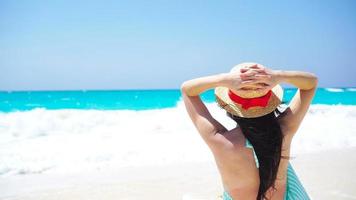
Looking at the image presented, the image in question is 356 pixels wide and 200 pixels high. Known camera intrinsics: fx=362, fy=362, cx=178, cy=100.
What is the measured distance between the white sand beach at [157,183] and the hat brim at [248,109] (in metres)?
2.52

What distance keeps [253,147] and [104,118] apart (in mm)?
12022

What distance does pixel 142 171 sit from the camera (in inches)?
208

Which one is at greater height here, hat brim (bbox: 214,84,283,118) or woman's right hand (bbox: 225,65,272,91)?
woman's right hand (bbox: 225,65,272,91)

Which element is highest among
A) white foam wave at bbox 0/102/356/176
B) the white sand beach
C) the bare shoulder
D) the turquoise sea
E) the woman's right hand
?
the woman's right hand

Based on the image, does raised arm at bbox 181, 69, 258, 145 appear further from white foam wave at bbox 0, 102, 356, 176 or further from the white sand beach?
white foam wave at bbox 0, 102, 356, 176

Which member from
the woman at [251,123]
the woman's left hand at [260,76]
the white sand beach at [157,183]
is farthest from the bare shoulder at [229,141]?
the white sand beach at [157,183]

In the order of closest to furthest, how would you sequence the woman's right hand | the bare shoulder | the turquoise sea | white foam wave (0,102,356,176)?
1. the woman's right hand
2. the bare shoulder
3. white foam wave (0,102,356,176)
4. the turquoise sea

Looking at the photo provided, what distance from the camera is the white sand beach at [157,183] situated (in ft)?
13.5

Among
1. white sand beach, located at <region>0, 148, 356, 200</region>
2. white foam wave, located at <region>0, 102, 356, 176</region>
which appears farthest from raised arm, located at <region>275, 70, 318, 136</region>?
white foam wave, located at <region>0, 102, 356, 176</region>

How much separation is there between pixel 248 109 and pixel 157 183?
10.4 feet

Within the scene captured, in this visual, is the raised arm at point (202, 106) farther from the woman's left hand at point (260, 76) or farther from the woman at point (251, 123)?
the woman's left hand at point (260, 76)

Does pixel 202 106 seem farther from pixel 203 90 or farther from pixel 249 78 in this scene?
pixel 249 78

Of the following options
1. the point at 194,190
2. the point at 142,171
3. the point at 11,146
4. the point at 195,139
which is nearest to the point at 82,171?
the point at 142,171

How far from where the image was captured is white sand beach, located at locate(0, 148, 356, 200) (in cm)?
412
